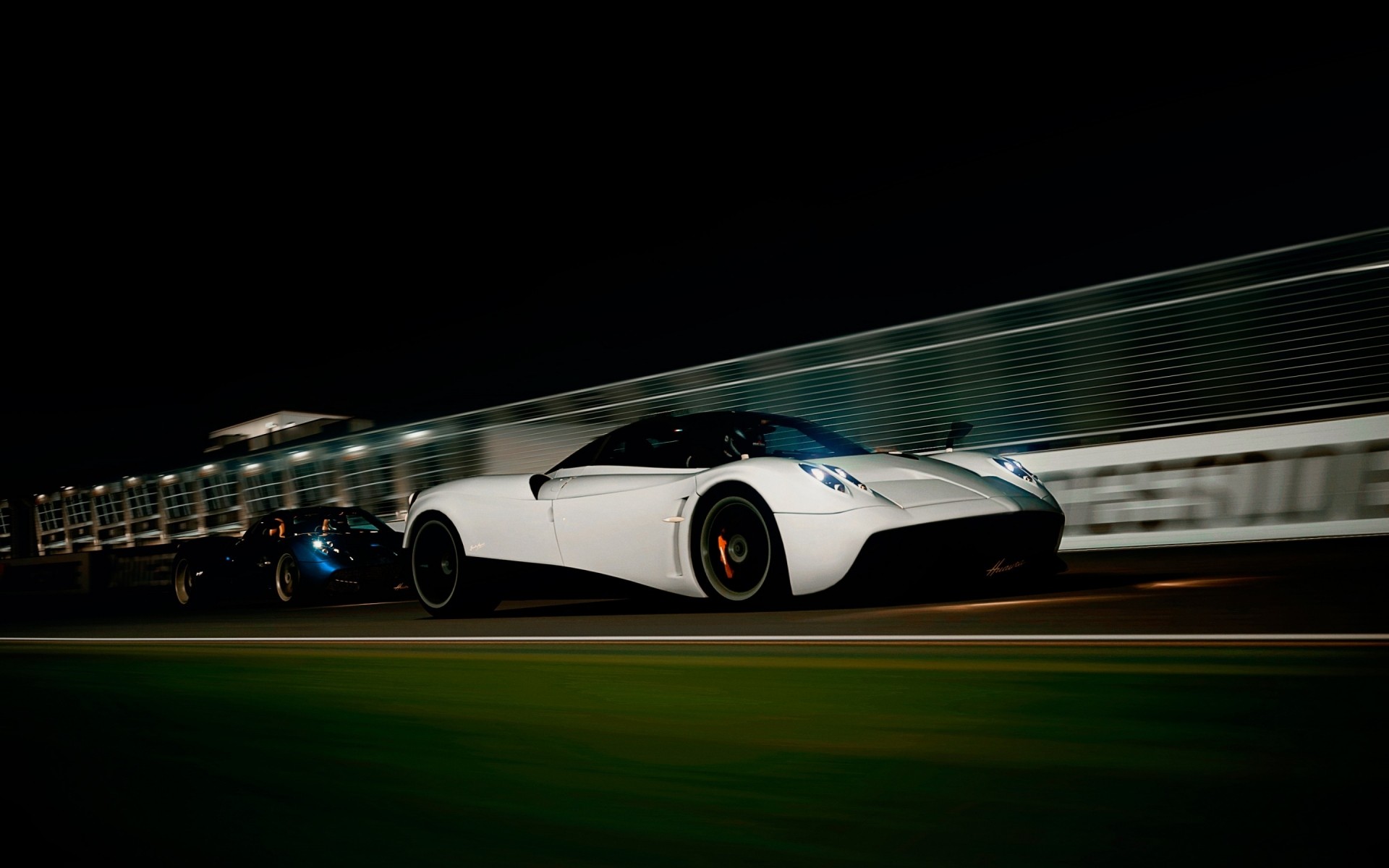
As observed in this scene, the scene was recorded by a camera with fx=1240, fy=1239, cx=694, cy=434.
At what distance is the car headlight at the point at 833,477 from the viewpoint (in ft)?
21.0

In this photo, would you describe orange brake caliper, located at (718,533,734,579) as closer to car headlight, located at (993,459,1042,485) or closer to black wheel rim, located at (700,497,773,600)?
black wheel rim, located at (700,497,773,600)

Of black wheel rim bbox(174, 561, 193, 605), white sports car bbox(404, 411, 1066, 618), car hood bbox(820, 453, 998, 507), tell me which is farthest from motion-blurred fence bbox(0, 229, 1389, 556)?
black wheel rim bbox(174, 561, 193, 605)

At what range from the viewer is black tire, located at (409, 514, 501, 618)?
833cm

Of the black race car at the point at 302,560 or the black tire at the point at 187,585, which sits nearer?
the black race car at the point at 302,560

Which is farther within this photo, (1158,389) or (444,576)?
(1158,389)

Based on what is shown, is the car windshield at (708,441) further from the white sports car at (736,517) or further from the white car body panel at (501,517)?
the white car body panel at (501,517)

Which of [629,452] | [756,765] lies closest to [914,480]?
[629,452]

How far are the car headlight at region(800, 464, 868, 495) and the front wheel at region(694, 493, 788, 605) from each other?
0.31 meters

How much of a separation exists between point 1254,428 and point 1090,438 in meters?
1.50

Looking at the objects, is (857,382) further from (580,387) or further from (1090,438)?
(580,387)

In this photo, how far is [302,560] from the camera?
12.5 meters

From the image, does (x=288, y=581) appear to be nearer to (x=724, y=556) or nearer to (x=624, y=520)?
(x=624, y=520)

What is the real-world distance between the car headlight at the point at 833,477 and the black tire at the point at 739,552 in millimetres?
307

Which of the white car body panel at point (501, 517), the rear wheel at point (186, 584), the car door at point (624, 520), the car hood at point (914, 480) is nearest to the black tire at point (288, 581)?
the rear wheel at point (186, 584)
